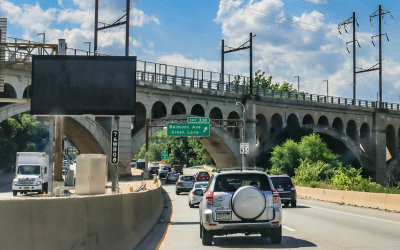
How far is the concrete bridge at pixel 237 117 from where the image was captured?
53.3 m

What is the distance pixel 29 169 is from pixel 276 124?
135 feet

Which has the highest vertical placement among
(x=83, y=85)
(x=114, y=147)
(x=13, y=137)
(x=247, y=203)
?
(x=83, y=85)

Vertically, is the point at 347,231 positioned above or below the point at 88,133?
below

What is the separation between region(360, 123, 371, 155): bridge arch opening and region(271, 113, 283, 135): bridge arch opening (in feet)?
61.7

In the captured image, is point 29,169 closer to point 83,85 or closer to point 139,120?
point 83,85

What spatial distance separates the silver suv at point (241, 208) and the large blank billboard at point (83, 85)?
13459mm

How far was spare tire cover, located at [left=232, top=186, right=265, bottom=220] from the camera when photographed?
11438mm

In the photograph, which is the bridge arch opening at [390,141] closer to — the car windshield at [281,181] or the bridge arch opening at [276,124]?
the bridge arch opening at [276,124]

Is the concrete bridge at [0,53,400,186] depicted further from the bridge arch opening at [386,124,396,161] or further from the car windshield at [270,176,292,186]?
the car windshield at [270,176,292,186]

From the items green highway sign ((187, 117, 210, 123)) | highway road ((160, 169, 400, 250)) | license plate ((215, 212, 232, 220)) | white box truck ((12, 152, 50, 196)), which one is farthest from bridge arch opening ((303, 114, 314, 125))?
license plate ((215, 212, 232, 220))

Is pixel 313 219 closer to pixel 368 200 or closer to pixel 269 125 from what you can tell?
pixel 368 200

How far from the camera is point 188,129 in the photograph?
5500 centimetres

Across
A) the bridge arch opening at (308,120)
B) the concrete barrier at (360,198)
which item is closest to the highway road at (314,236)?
the concrete barrier at (360,198)

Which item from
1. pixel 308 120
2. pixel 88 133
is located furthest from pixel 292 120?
pixel 88 133
